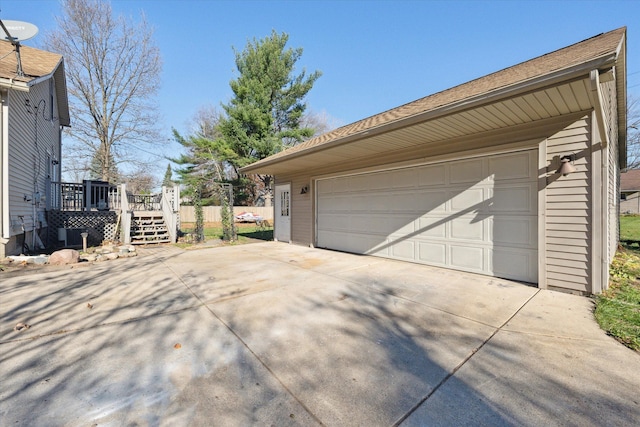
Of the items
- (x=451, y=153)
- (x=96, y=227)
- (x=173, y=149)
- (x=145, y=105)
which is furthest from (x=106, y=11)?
(x=451, y=153)

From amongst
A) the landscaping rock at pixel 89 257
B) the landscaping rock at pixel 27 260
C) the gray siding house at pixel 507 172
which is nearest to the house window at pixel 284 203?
the gray siding house at pixel 507 172

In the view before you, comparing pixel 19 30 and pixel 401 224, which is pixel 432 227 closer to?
pixel 401 224

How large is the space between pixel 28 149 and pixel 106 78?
11672 mm

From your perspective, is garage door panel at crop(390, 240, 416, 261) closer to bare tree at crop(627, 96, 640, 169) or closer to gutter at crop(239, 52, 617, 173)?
gutter at crop(239, 52, 617, 173)

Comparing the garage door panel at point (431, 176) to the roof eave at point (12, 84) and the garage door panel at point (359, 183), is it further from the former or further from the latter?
the roof eave at point (12, 84)

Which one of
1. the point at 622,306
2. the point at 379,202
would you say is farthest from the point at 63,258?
the point at 622,306

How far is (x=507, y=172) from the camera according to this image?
444 centimetres

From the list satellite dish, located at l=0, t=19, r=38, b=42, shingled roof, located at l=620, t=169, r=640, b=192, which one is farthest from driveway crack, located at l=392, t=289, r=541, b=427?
shingled roof, located at l=620, t=169, r=640, b=192

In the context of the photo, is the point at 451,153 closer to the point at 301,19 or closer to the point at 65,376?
the point at 65,376

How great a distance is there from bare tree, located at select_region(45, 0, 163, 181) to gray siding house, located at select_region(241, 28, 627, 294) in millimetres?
14841

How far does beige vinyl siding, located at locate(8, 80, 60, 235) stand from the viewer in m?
5.68

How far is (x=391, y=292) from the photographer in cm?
390

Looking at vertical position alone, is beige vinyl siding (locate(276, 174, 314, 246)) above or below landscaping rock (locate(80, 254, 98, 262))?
above

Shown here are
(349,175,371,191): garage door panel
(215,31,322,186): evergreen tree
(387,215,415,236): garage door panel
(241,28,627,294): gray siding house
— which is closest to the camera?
(241,28,627,294): gray siding house
